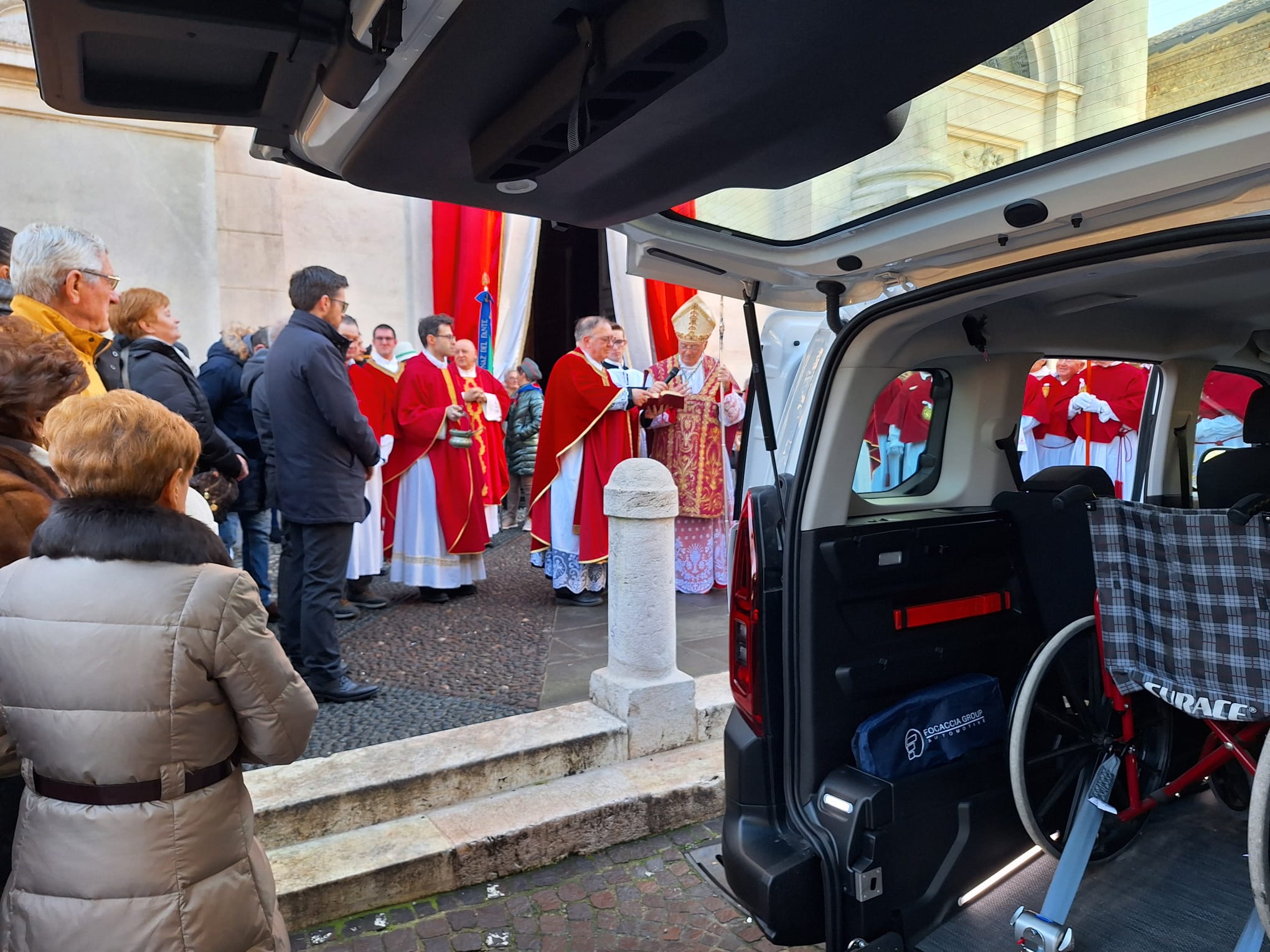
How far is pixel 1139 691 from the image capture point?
2662 millimetres

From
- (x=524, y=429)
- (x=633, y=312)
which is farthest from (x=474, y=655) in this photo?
(x=633, y=312)

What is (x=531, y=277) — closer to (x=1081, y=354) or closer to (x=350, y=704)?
(x=350, y=704)

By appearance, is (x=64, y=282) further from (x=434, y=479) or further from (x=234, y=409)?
(x=434, y=479)

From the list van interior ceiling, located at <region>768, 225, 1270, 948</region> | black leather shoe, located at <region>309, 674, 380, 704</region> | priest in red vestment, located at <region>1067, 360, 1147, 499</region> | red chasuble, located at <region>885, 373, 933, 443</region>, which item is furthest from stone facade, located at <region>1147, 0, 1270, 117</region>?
priest in red vestment, located at <region>1067, 360, 1147, 499</region>

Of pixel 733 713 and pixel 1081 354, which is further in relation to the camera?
pixel 1081 354

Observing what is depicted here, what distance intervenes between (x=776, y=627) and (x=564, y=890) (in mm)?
1463

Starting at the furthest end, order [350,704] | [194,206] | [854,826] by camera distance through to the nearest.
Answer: [194,206], [350,704], [854,826]

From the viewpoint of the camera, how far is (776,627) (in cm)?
240

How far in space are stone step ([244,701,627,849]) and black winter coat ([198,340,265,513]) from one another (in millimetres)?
2512

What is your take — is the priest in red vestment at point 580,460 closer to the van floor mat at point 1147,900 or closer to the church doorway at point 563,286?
the van floor mat at point 1147,900

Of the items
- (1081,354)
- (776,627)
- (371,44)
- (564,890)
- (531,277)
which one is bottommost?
(564,890)

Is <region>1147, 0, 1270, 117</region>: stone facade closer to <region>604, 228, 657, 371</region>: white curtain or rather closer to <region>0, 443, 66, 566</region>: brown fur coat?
<region>0, 443, 66, 566</region>: brown fur coat

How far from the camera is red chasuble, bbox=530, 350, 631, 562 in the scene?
6602 millimetres

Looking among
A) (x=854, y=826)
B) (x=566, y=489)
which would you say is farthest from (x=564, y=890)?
(x=566, y=489)
